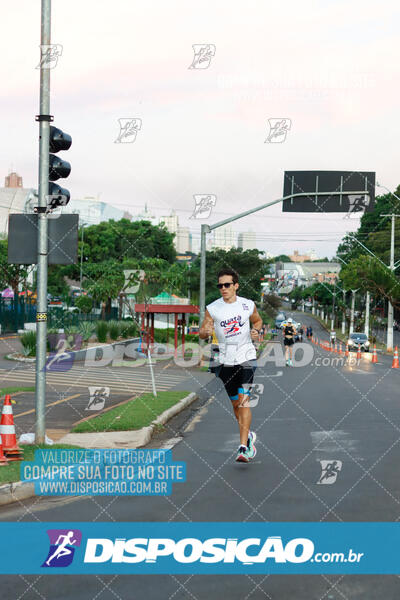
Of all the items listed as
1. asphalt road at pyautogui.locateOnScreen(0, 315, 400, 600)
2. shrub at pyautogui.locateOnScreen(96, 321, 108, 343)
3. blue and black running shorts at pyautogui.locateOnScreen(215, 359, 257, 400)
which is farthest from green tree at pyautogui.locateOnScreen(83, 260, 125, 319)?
blue and black running shorts at pyautogui.locateOnScreen(215, 359, 257, 400)

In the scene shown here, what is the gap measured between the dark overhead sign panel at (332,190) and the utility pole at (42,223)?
1395cm

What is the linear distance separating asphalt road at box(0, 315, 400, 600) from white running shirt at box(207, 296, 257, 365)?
4.12 feet

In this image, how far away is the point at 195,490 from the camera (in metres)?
7.51

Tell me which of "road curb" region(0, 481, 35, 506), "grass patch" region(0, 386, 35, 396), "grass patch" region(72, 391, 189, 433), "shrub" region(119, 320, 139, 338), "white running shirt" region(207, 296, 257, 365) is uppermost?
"white running shirt" region(207, 296, 257, 365)

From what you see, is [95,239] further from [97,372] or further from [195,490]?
[195,490]

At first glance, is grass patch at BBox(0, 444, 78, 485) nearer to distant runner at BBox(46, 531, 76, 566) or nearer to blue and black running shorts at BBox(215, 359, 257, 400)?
distant runner at BBox(46, 531, 76, 566)

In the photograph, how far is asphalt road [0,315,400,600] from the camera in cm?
490

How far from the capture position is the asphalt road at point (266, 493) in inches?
193

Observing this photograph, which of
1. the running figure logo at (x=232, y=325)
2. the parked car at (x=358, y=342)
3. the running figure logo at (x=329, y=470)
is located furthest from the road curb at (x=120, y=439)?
the parked car at (x=358, y=342)

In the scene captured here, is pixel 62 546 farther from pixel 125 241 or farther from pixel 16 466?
pixel 125 241

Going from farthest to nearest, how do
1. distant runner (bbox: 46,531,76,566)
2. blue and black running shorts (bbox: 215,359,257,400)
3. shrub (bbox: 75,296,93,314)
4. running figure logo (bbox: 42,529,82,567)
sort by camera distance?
shrub (bbox: 75,296,93,314), blue and black running shorts (bbox: 215,359,257,400), distant runner (bbox: 46,531,76,566), running figure logo (bbox: 42,529,82,567)

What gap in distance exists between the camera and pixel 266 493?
24.0 ft

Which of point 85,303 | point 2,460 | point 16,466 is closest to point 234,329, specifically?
point 16,466

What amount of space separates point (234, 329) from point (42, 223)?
2.69 metres
